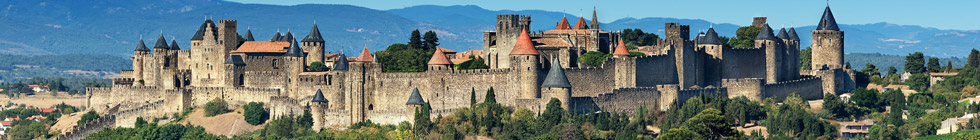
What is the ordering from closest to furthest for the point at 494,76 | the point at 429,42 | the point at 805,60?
the point at 494,76, the point at 429,42, the point at 805,60

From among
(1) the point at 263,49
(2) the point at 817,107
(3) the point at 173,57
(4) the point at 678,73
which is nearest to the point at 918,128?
(2) the point at 817,107

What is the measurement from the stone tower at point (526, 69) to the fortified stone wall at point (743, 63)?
11.1 metres

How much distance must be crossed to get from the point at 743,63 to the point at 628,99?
30.0 ft

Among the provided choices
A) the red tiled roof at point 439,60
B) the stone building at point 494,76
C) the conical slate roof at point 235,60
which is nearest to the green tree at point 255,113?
the stone building at point 494,76

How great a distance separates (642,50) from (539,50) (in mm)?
10289

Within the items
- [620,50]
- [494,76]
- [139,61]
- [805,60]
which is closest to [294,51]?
[494,76]

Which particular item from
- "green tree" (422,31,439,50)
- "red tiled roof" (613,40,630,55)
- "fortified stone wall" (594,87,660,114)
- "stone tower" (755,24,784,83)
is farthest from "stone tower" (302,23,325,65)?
"stone tower" (755,24,784,83)

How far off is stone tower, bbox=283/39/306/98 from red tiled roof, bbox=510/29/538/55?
11.2 metres

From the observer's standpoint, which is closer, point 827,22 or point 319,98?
point 319,98

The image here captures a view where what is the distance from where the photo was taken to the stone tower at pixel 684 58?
64375 mm

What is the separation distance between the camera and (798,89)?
224 ft

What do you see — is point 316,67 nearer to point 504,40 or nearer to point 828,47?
point 504,40

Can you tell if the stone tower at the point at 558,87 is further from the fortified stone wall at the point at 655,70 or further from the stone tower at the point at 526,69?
the fortified stone wall at the point at 655,70

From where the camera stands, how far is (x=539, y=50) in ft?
206
